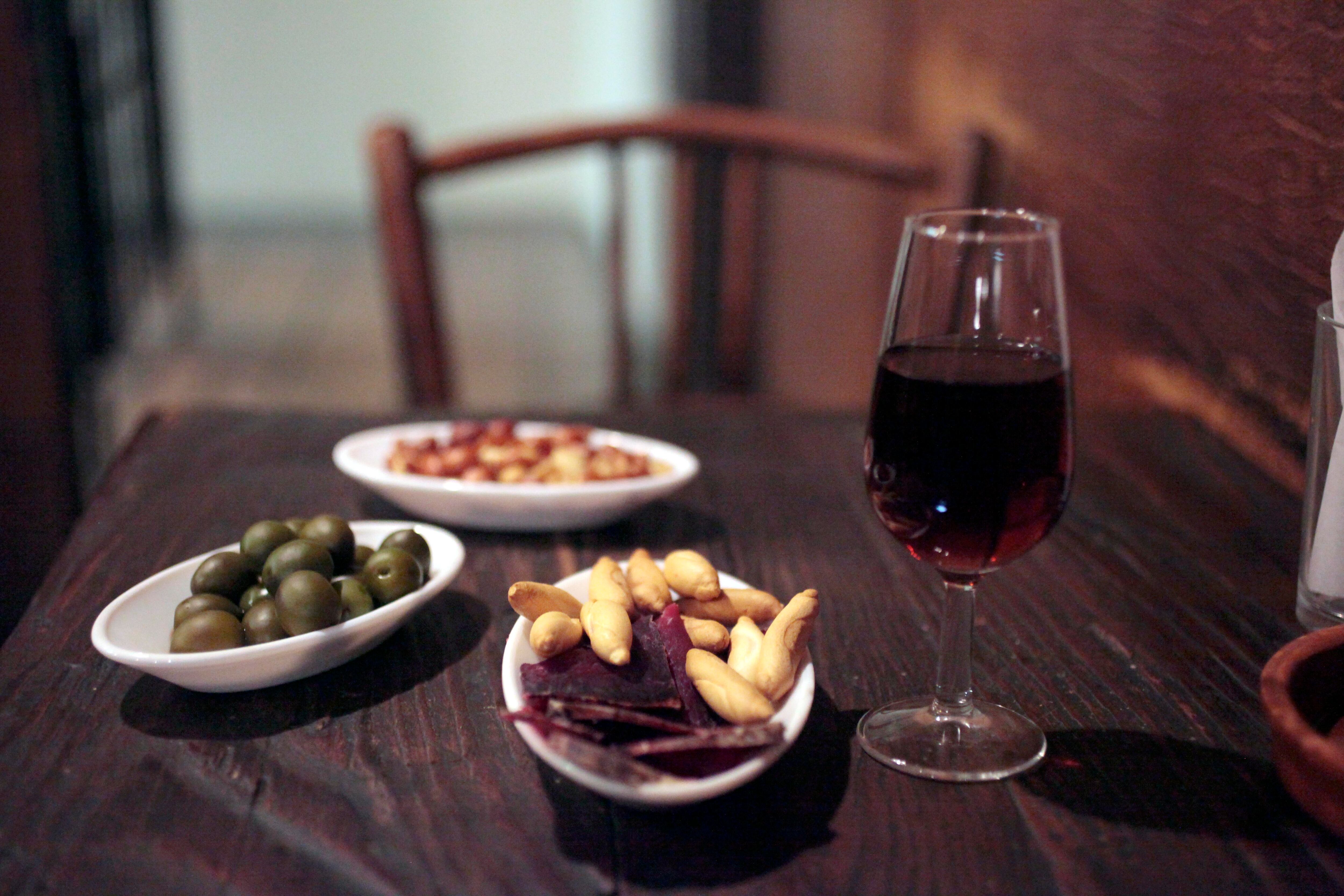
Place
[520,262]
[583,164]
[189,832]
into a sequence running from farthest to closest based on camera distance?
[583,164]
[520,262]
[189,832]

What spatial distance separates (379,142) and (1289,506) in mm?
940

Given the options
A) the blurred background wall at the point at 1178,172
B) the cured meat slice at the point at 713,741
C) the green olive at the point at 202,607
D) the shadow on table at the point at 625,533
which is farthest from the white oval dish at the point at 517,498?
the blurred background wall at the point at 1178,172

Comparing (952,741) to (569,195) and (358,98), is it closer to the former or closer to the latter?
(569,195)

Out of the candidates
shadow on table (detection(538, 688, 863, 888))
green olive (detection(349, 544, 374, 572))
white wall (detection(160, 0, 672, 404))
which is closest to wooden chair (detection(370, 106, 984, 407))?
green olive (detection(349, 544, 374, 572))

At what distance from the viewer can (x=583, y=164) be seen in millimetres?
5395

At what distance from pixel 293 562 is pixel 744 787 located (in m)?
0.25

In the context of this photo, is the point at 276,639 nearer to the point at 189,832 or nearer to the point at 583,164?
the point at 189,832

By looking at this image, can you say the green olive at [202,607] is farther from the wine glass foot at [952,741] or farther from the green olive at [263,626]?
the wine glass foot at [952,741]

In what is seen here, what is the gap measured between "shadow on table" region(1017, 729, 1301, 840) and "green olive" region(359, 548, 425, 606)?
0.31m

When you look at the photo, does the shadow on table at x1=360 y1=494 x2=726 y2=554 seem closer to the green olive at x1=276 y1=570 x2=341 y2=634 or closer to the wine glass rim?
the green olive at x1=276 y1=570 x2=341 y2=634

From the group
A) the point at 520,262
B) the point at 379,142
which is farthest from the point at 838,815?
the point at 520,262

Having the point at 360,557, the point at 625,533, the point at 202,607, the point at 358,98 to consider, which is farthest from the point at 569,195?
the point at 202,607

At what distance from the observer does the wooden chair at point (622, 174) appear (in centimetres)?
127

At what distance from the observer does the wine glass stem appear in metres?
0.53
